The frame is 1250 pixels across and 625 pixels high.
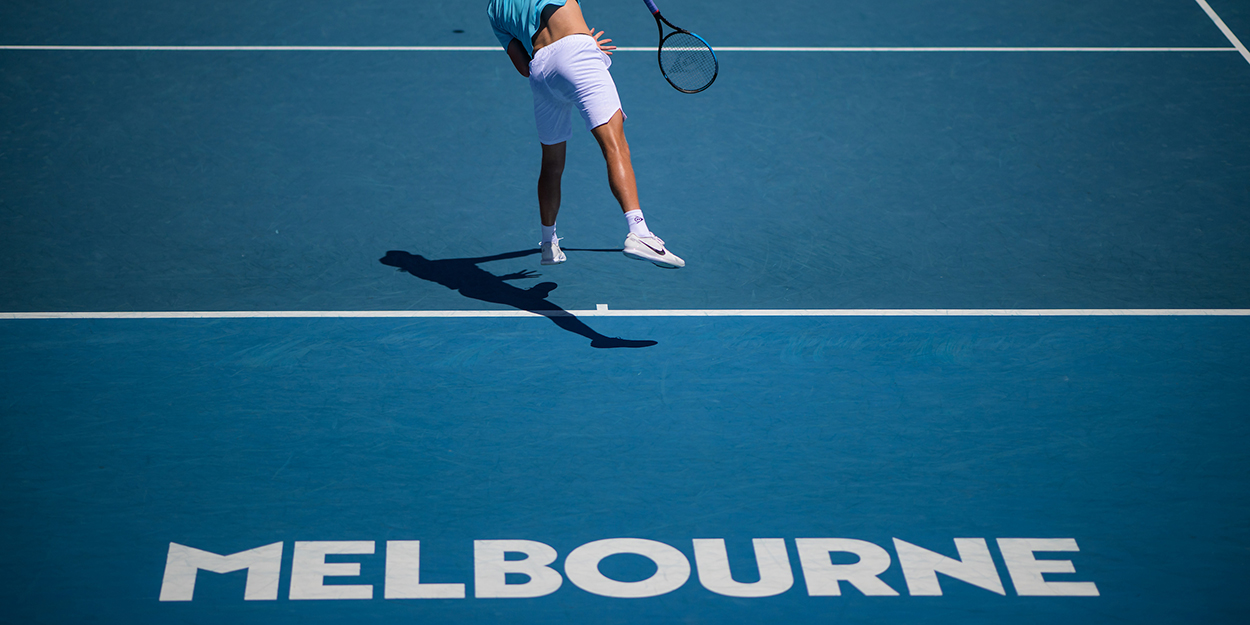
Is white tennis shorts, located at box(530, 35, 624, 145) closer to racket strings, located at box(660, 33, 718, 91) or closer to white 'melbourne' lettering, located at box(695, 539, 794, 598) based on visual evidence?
white 'melbourne' lettering, located at box(695, 539, 794, 598)

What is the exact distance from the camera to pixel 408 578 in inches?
185

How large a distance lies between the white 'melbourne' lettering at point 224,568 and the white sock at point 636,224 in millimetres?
2217

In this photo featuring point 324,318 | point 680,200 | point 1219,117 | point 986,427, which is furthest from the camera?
point 1219,117

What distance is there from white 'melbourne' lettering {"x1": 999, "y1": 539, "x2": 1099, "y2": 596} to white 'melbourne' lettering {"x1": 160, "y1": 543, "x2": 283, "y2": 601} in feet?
9.12

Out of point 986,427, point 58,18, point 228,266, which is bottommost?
point 986,427

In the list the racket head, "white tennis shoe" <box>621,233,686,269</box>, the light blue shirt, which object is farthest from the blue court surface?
the light blue shirt

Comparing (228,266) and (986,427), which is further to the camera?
(228,266)

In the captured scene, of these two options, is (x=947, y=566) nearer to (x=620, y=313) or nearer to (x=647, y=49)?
(x=620, y=313)

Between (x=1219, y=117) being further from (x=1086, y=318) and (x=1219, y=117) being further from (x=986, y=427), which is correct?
(x=986, y=427)

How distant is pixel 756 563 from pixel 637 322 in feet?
7.30

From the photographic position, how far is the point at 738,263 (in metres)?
7.46

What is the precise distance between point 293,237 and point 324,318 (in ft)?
3.62

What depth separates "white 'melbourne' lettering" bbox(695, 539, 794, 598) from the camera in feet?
15.3

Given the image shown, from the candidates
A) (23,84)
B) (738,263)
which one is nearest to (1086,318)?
(738,263)
